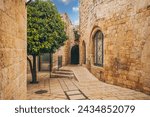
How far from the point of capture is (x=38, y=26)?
6691 mm

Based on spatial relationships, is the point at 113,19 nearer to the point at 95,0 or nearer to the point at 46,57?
the point at 95,0

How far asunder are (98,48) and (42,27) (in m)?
3.48

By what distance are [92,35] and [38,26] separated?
347 cm

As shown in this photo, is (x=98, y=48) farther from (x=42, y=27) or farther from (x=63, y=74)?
(x=42, y=27)

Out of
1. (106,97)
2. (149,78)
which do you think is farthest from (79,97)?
(149,78)

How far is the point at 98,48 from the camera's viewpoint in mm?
8469

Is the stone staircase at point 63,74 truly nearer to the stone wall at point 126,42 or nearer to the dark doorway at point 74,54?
the stone wall at point 126,42

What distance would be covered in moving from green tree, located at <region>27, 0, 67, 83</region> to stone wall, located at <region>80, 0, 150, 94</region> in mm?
2333

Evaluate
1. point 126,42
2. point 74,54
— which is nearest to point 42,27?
point 126,42

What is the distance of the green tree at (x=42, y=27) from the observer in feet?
21.5

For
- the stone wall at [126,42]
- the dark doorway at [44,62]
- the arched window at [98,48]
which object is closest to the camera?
the stone wall at [126,42]

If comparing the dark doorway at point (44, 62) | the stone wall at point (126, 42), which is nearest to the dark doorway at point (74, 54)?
the dark doorway at point (44, 62)

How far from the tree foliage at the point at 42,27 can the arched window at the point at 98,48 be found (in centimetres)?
228

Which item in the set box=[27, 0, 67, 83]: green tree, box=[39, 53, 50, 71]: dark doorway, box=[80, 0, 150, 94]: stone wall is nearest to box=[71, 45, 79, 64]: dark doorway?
box=[39, 53, 50, 71]: dark doorway
